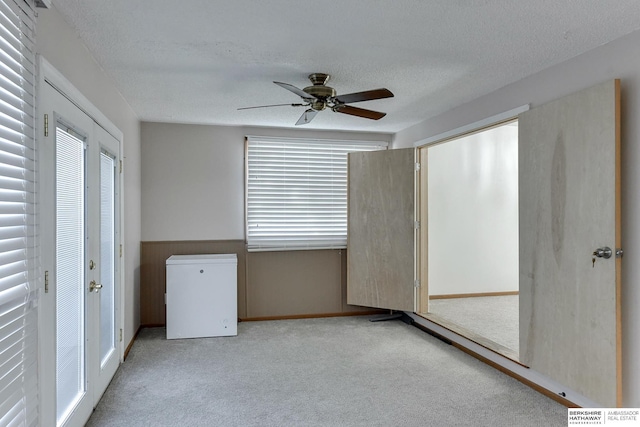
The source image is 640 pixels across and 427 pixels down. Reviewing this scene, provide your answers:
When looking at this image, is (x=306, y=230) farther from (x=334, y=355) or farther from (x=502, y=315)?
(x=502, y=315)

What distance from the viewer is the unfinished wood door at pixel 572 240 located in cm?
231

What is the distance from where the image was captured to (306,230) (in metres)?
5.04

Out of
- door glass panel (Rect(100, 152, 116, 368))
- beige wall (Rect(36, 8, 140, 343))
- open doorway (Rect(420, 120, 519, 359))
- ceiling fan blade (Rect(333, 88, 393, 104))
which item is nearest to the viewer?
beige wall (Rect(36, 8, 140, 343))

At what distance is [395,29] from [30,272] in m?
2.24

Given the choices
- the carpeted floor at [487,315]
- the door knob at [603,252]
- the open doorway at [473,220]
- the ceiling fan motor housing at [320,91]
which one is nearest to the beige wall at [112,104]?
the ceiling fan motor housing at [320,91]

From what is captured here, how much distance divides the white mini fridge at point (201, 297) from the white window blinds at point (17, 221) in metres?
2.47

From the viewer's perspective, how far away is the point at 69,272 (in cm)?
220

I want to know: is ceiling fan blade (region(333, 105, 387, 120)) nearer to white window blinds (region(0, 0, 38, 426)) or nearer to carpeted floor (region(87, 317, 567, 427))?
white window blinds (region(0, 0, 38, 426))

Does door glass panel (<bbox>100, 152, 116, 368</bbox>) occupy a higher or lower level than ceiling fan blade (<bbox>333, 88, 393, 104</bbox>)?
lower

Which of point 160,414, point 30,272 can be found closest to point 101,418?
point 160,414

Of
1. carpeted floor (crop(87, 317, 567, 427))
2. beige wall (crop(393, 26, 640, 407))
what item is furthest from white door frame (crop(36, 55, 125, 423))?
beige wall (crop(393, 26, 640, 407))

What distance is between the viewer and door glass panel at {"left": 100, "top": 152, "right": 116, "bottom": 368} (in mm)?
2867

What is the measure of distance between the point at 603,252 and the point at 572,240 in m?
0.23

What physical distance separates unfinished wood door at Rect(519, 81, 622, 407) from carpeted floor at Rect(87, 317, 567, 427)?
40 centimetres
